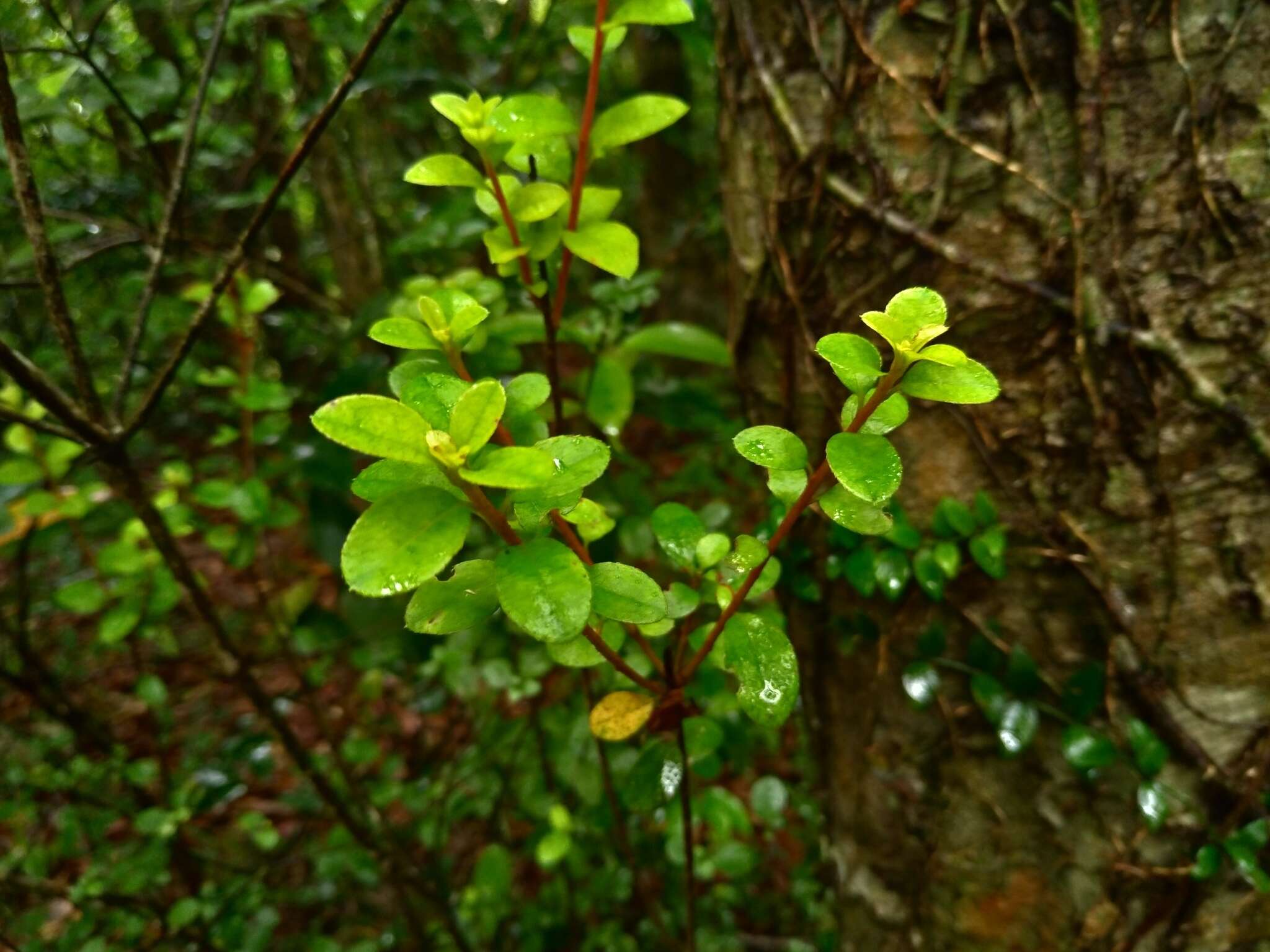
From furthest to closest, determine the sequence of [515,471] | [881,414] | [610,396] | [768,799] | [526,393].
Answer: [768,799] → [610,396] → [526,393] → [881,414] → [515,471]

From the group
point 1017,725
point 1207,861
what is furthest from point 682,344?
point 1207,861

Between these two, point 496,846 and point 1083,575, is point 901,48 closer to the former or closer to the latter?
point 1083,575

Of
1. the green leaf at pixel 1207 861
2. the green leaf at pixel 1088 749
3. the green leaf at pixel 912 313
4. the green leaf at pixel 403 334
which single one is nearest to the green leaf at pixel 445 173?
the green leaf at pixel 403 334

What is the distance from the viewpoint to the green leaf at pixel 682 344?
3.79 ft

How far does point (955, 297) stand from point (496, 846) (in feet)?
4.42

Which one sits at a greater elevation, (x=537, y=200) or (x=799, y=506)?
(x=537, y=200)

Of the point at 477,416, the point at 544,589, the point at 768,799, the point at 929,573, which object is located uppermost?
the point at 477,416

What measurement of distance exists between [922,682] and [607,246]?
2.39 ft

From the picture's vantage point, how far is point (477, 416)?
0.45m

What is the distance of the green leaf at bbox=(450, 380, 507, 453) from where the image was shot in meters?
0.45

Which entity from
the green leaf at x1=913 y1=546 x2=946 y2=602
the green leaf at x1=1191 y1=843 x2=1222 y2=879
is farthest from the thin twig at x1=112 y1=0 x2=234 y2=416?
the green leaf at x1=1191 y1=843 x2=1222 y2=879

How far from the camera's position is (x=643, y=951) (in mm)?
1501

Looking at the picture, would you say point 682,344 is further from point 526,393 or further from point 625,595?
point 625,595

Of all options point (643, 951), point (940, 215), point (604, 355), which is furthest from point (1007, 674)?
point (643, 951)
